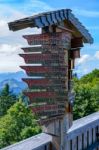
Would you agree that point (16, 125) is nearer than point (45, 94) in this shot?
No

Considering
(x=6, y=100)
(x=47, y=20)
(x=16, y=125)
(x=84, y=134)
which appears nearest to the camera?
(x=47, y=20)

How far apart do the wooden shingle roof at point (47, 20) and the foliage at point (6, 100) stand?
51144mm

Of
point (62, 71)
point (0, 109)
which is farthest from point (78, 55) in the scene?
point (0, 109)

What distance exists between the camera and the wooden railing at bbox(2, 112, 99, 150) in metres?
3.68

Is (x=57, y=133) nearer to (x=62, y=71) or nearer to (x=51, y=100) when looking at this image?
(x=51, y=100)

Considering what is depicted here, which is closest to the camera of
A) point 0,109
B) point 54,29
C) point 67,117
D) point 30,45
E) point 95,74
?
point 30,45

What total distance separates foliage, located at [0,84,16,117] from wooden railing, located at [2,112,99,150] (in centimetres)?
5039

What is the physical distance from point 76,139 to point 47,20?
1.29 m

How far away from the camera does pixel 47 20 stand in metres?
3.72

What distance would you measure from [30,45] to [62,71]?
49 centimetres

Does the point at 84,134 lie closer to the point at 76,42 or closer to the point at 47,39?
the point at 76,42

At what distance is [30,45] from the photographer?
368 centimetres

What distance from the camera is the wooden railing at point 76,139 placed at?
368 cm

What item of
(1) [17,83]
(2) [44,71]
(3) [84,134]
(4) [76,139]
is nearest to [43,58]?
(2) [44,71]
